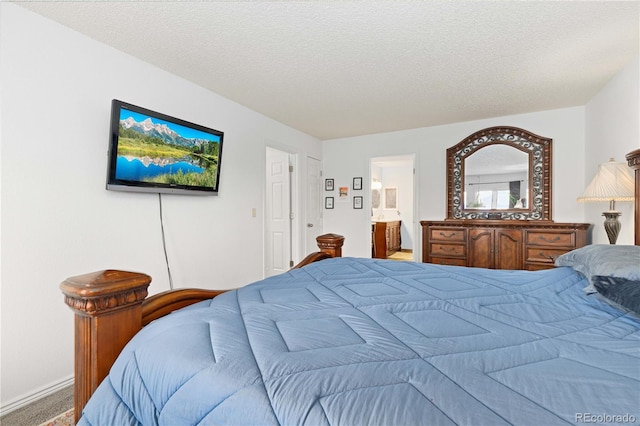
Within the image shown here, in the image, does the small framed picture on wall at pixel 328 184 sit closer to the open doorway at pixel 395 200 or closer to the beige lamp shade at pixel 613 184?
the open doorway at pixel 395 200

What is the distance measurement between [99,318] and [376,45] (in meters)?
2.43

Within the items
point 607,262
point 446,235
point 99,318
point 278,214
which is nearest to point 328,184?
point 278,214

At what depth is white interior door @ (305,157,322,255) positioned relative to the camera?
5273 millimetres

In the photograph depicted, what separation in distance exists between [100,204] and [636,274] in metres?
3.10

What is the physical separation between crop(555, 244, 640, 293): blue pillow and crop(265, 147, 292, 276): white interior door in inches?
154

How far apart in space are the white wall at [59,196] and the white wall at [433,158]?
2.95 metres

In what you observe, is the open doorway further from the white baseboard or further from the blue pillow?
the white baseboard

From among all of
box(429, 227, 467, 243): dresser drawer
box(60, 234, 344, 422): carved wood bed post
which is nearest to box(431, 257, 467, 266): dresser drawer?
box(429, 227, 467, 243): dresser drawer

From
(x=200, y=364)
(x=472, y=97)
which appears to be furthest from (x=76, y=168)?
(x=472, y=97)

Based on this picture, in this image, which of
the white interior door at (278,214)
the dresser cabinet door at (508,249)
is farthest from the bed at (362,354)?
the white interior door at (278,214)

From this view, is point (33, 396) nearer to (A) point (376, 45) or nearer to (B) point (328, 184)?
(A) point (376, 45)

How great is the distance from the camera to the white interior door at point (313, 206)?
5273 mm

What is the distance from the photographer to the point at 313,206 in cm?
545

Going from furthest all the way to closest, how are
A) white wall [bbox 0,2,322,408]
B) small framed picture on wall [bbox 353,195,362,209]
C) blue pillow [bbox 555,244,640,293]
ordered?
1. small framed picture on wall [bbox 353,195,362,209]
2. white wall [bbox 0,2,322,408]
3. blue pillow [bbox 555,244,640,293]
